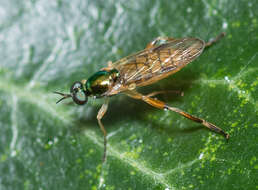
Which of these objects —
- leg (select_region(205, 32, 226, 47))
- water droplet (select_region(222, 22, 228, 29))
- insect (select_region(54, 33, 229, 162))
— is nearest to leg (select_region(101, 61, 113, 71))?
insect (select_region(54, 33, 229, 162))

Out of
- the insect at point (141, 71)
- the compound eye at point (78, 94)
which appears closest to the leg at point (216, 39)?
the insect at point (141, 71)

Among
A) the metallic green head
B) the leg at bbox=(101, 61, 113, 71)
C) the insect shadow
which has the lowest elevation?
the insect shadow

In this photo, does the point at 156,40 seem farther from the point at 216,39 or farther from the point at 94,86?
the point at 94,86

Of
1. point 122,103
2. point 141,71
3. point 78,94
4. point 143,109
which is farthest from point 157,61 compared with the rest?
point 78,94

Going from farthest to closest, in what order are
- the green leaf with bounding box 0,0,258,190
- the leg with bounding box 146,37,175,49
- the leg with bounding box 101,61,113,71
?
the leg with bounding box 101,61,113,71
the leg with bounding box 146,37,175,49
the green leaf with bounding box 0,0,258,190

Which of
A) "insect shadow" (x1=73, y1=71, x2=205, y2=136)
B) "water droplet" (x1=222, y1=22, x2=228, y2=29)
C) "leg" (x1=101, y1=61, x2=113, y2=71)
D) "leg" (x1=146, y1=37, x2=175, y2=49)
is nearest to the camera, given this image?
"insect shadow" (x1=73, y1=71, x2=205, y2=136)

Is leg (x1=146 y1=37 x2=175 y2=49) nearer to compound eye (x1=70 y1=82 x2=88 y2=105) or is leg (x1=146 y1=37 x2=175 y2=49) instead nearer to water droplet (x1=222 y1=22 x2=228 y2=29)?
water droplet (x1=222 y1=22 x2=228 y2=29)

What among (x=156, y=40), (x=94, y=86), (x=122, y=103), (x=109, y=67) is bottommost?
(x=122, y=103)
